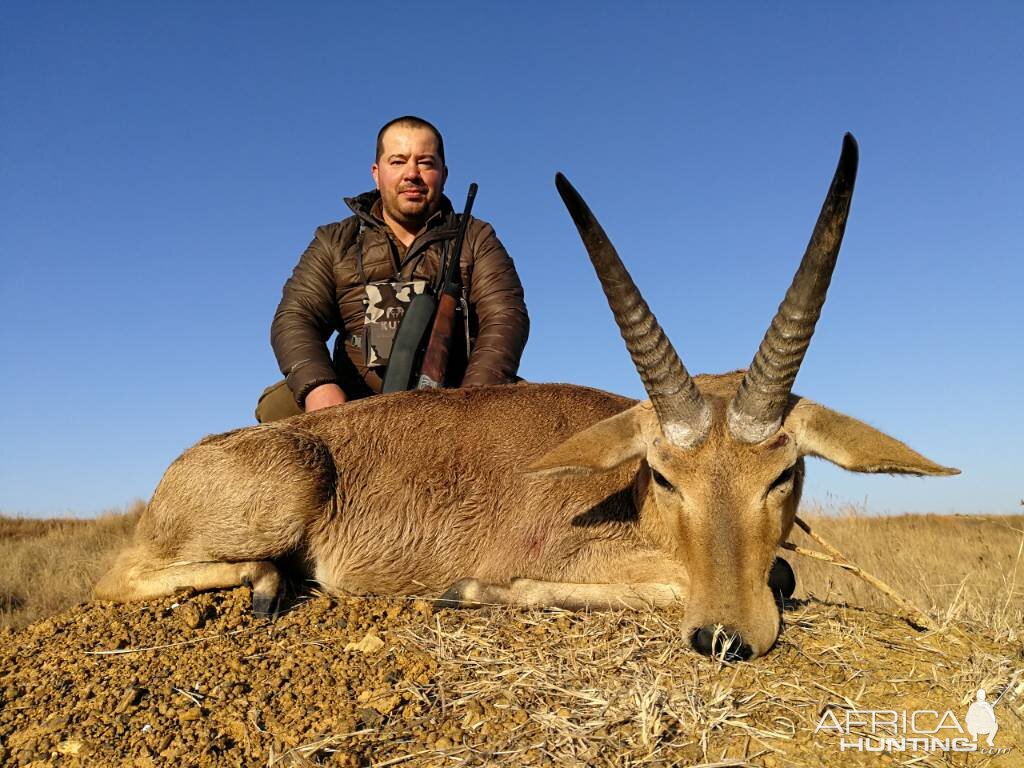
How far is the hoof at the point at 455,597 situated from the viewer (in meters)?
4.91

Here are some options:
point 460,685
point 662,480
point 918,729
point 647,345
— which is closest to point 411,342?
point 647,345

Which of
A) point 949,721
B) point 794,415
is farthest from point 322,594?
point 949,721

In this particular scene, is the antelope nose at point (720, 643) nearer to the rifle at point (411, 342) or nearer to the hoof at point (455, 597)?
the hoof at point (455, 597)

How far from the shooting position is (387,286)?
816cm

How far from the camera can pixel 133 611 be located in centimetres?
500

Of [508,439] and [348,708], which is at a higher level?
[508,439]

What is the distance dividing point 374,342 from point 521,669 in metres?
4.86

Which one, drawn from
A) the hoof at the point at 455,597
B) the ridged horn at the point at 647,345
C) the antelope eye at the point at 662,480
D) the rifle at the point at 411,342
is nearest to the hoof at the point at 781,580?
the antelope eye at the point at 662,480

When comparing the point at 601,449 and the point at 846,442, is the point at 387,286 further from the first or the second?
the point at 846,442

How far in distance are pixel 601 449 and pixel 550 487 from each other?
2.96ft

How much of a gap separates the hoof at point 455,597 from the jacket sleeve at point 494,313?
2.87m

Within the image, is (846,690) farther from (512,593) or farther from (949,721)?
(512,593)

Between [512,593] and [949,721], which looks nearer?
[949,721]

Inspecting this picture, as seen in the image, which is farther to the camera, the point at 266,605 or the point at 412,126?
the point at 412,126
